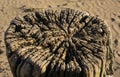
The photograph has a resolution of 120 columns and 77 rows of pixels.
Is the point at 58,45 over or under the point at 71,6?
under

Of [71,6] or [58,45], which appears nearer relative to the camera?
[58,45]

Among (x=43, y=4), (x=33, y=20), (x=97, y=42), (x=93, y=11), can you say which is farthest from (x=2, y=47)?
(x=97, y=42)

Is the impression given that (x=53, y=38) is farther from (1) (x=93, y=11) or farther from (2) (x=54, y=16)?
(1) (x=93, y=11)

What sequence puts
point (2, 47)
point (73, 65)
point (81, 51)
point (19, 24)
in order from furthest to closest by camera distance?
point (2, 47)
point (19, 24)
point (81, 51)
point (73, 65)

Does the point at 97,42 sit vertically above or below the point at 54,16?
below

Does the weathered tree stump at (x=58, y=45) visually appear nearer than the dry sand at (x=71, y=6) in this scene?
Yes

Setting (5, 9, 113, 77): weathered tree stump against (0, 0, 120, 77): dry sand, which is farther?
(0, 0, 120, 77): dry sand

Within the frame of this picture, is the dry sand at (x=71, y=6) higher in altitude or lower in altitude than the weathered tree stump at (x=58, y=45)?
higher

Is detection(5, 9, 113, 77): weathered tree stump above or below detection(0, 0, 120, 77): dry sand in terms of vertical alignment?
below
